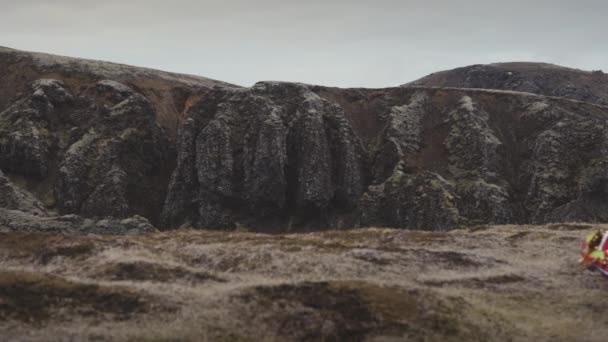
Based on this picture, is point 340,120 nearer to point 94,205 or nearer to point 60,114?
point 94,205

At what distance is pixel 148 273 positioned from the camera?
38.8m

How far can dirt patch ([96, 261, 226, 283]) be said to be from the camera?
1484 inches

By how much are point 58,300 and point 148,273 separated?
7.69m

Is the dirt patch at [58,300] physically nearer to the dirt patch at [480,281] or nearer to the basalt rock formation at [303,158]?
the dirt patch at [480,281]

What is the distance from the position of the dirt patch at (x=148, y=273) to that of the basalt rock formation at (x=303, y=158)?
220ft

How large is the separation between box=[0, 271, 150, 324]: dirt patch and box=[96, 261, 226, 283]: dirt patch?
366cm

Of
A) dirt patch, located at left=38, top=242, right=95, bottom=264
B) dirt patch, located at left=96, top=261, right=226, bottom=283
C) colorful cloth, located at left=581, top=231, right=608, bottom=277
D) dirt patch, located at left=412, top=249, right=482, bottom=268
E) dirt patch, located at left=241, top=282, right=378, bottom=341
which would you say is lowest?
dirt patch, located at left=38, top=242, right=95, bottom=264

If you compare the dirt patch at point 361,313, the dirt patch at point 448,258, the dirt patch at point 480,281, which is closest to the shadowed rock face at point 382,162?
the dirt patch at point 448,258

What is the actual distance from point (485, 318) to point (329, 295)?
31.9 ft

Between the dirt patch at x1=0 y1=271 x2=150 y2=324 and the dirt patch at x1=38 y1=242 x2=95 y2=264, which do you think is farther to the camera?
the dirt patch at x1=38 y1=242 x2=95 y2=264

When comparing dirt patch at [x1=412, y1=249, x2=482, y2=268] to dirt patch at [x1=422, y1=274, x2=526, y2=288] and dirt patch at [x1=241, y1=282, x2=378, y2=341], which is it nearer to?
dirt patch at [x1=422, y1=274, x2=526, y2=288]

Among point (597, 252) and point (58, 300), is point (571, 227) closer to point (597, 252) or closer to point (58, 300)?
point (597, 252)

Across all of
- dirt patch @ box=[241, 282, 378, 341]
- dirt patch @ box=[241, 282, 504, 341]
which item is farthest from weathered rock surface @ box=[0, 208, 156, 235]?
dirt patch @ box=[241, 282, 504, 341]

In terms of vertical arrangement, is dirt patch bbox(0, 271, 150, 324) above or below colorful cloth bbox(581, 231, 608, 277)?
below
